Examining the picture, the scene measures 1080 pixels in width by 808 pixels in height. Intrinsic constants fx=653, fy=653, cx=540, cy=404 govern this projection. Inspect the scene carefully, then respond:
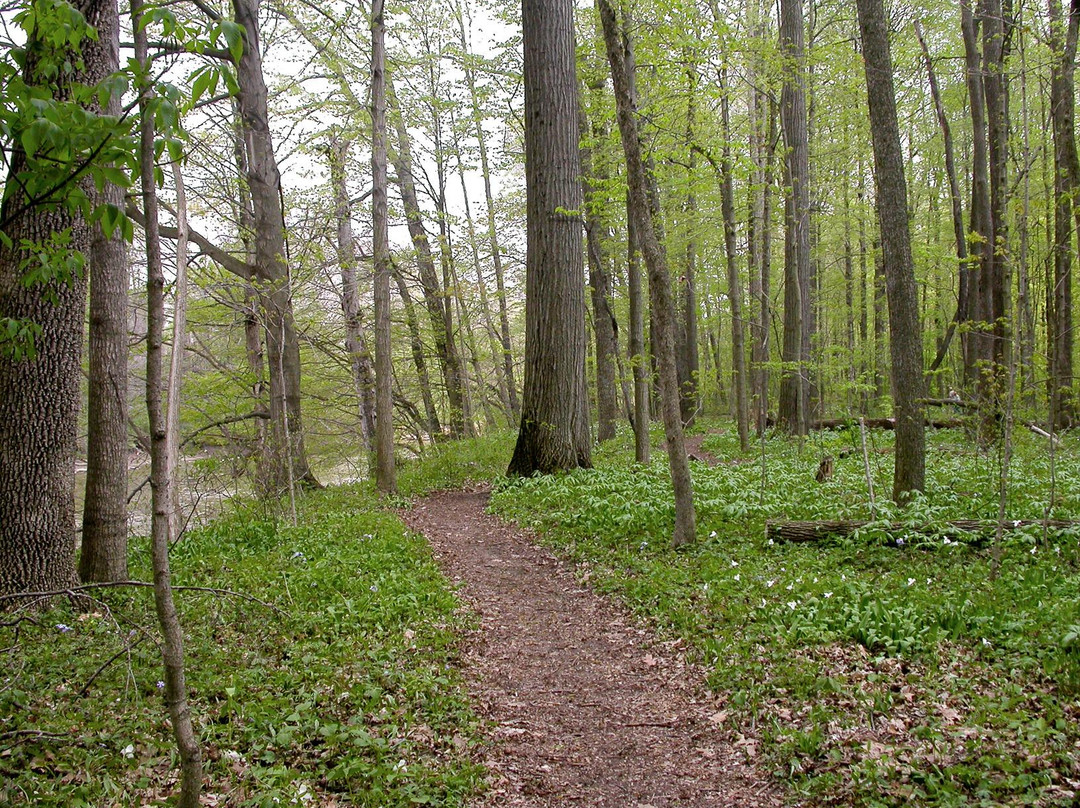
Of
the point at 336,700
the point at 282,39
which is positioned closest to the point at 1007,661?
the point at 336,700

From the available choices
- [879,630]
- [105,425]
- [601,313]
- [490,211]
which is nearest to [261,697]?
[105,425]

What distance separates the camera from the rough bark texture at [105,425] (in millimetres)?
5938

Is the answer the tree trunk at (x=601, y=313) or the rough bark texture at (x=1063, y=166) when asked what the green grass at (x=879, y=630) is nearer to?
the rough bark texture at (x=1063, y=166)

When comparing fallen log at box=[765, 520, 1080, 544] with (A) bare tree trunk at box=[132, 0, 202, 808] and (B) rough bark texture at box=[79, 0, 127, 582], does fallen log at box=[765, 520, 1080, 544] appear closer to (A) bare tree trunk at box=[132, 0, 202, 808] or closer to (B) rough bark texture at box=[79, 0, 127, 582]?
(A) bare tree trunk at box=[132, 0, 202, 808]

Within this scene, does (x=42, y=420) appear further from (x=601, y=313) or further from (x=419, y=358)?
(x=419, y=358)

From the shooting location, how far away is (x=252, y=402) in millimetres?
13961

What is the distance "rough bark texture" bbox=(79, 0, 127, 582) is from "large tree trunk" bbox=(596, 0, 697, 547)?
4.93 m

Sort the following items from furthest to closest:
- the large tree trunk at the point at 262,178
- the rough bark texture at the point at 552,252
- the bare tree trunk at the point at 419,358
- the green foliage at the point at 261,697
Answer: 1. the bare tree trunk at the point at 419,358
2. the rough bark texture at the point at 552,252
3. the large tree trunk at the point at 262,178
4. the green foliage at the point at 261,697

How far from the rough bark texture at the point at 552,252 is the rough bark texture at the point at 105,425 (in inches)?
267

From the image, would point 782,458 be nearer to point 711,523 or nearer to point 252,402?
point 711,523

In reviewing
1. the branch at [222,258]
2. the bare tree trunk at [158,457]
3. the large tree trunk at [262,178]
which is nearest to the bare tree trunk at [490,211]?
the large tree trunk at [262,178]

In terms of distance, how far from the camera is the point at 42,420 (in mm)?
4918

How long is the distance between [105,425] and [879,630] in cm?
679

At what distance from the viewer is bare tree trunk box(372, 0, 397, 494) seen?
1039 centimetres
